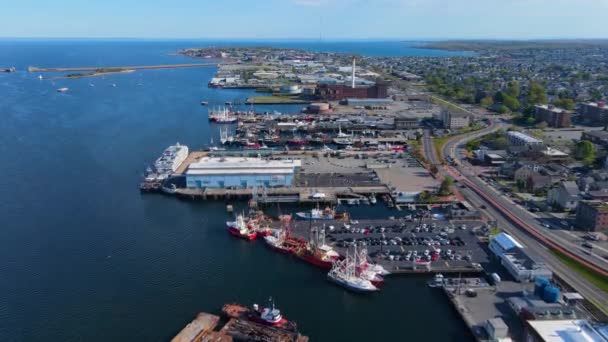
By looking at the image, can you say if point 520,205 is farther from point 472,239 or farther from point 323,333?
point 323,333

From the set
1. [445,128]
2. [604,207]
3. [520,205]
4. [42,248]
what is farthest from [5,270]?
[445,128]

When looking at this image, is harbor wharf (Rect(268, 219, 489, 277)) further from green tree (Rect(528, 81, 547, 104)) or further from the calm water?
green tree (Rect(528, 81, 547, 104))

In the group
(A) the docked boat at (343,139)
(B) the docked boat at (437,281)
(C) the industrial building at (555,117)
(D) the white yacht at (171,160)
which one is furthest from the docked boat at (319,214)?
(C) the industrial building at (555,117)

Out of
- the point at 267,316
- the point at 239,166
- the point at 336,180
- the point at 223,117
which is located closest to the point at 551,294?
the point at 267,316

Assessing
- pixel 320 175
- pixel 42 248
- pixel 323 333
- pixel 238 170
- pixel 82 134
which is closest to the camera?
pixel 323 333

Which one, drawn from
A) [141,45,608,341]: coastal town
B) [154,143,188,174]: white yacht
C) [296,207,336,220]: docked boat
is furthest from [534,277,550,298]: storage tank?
[154,143,188,174]: white yacht

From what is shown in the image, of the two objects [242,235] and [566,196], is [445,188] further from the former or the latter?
[242,235]
